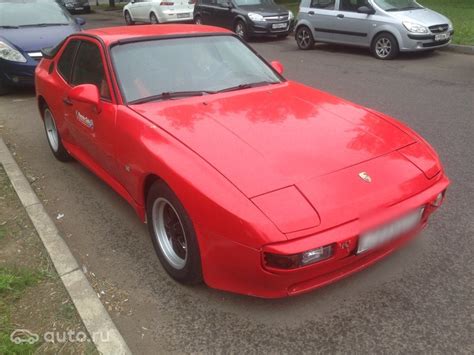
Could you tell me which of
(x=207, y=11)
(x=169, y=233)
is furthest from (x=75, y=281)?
(x=207, y=11)

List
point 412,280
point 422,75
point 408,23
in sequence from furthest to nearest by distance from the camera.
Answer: point 408,23 < point 422,75 < point 412,280

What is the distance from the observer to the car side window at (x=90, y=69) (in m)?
3.59

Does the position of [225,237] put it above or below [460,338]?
above

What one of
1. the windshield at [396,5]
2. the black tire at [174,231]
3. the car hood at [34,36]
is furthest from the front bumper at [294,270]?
the windshield at [396,5]

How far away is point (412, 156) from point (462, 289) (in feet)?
2.84

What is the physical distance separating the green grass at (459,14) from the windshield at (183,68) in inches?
356

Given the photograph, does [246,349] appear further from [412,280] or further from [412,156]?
[412,156]

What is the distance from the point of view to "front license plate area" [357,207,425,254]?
2414 mm

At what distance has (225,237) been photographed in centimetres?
234

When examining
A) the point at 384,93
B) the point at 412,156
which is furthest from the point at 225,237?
the point at 384,93

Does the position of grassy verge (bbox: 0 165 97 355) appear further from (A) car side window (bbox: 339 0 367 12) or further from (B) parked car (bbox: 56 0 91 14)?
(B) parked car (bbox: 56 0 91 14)

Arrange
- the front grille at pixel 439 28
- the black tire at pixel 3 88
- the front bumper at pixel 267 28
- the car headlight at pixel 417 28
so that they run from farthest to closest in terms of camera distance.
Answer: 1. the front bumper at pixel 267 28
2. the front grille at pixel 439 28
3. the car headlight at pixel 417 28
4. the black tire at pixel 3 88

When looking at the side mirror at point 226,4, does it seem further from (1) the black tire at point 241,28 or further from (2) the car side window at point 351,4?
(2) the car side window at point 351,4

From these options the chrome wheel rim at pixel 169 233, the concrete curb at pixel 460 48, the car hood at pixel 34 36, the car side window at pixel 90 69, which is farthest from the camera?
the concrete curb at pixel 460 48
